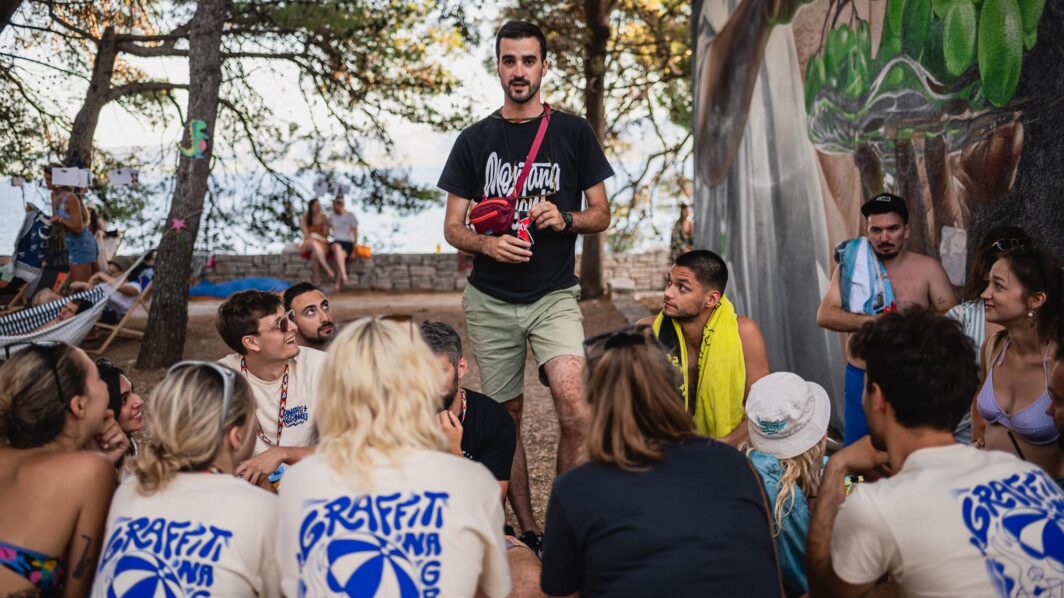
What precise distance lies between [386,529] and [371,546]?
0.14 feet

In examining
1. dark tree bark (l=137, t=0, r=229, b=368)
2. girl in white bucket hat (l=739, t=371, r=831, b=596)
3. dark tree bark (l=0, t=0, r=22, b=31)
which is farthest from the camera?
dark tree bark (l=137, t=0, r=229, b=368)

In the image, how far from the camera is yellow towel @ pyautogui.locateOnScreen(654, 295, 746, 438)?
3473 mm

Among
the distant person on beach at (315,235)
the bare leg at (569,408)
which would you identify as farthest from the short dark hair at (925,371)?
the distant person on beach at (315,235)

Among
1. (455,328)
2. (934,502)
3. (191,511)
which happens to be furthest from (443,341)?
(455,328)

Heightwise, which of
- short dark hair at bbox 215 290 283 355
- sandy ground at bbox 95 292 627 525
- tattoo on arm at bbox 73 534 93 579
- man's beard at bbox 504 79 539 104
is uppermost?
man's beard at bbox 504 79 539 104

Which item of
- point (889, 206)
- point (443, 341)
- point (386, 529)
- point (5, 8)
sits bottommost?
point (386, 529)

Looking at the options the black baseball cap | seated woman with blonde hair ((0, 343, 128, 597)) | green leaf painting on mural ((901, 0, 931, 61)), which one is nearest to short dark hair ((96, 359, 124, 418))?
seated woman with blonde hair ((0, 343, 128, 597))

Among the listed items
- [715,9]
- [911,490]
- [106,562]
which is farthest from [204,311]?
[911,490]

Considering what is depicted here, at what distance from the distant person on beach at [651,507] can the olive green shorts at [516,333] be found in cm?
167

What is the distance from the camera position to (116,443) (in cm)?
281

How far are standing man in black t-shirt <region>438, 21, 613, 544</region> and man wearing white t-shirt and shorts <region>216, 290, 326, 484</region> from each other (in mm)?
795

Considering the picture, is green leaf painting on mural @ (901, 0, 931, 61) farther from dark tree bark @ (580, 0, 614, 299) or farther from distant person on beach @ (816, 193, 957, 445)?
dark tree bark @ (580, 0, 614, 299)

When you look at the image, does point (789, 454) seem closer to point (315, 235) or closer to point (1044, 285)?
point (1044, 285)

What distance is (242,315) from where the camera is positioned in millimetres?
3293
